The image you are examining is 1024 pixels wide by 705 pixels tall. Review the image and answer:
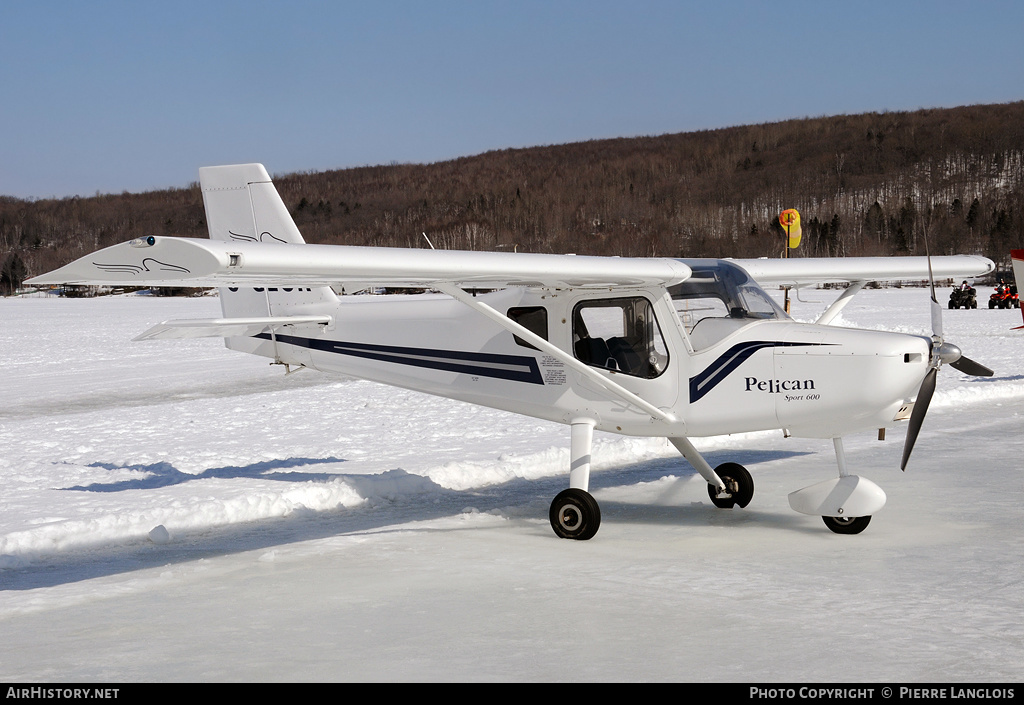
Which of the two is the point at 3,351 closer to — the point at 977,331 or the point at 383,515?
the point at 383,515

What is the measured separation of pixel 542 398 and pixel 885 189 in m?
154

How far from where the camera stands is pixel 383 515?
7.62 metres


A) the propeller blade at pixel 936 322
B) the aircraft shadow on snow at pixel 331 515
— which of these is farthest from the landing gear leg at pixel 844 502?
the propeller blade at pixel 936 322

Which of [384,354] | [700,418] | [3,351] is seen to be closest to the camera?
[700,418]

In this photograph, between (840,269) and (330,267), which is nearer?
(330,267)

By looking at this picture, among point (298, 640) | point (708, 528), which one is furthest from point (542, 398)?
point (298, 640)

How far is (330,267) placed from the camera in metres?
5.38

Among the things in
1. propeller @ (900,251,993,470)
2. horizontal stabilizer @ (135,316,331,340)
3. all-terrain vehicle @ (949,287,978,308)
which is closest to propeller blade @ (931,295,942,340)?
propeller @ (900,251,993,470)

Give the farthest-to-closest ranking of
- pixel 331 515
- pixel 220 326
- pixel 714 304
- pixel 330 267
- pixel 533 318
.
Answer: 1. pixel 220 326
2. pixel 331 515
3. pixel 533 318
4. pixel 714 304
5. pixel 330 267

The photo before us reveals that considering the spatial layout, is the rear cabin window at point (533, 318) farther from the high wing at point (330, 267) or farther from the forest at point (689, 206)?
the forest at point (689, 206)

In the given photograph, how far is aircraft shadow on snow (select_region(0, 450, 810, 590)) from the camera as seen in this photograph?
6.17 metres

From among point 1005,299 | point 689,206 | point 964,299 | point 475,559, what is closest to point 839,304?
point 475,559

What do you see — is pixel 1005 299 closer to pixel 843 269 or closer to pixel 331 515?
pixel 843 269

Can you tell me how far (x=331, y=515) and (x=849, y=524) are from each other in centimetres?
409
